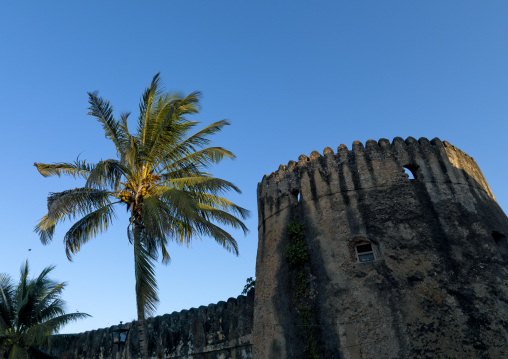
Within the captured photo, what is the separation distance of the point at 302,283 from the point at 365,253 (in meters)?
1.60

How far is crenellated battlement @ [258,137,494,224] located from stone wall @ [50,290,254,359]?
3.70 m

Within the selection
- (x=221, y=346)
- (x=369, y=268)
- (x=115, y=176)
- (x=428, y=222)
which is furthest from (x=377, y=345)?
(x=115, y=176)

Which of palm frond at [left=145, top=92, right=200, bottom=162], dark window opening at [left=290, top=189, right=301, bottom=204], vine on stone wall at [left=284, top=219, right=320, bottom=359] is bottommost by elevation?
vine on stone wall at [left=284, top=219, right=320, bottom=359]

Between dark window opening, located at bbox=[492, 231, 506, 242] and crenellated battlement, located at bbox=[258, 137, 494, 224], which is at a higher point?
crenellated battlement, located at bbox=[258, 137, 494, 224]

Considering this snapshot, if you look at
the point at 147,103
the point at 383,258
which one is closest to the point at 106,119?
the point at 147,103

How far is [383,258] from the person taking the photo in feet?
33.9

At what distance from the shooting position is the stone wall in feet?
45.8

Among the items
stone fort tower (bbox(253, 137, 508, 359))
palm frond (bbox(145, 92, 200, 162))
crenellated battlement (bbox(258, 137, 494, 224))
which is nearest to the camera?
stone fort tower (bbox(253, 137, 508, 359))

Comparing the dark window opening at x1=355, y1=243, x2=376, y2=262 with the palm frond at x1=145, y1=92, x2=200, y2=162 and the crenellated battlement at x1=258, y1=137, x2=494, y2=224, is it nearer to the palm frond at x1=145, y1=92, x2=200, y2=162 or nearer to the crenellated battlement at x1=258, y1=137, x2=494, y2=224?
the crenellated battlement at x1=258, y1=137, x2=494, y2=224

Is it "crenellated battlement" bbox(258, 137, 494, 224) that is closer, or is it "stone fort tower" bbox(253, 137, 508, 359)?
"stone fort tower" bbox(253, 137, 508, 359)

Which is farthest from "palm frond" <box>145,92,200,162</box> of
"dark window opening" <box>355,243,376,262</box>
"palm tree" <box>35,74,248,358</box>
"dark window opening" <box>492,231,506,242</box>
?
"dark window opening" <box>492,231,506,242</box>

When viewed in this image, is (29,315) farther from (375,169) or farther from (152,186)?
(375,169)

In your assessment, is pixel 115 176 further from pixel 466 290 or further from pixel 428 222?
pixel 466 290

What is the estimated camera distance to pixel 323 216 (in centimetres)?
1149
